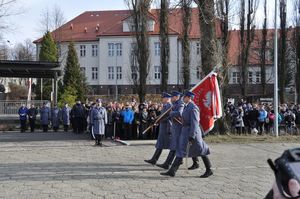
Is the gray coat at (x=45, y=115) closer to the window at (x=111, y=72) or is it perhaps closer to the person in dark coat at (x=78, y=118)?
the person in dark coat at (x=78, y=118)

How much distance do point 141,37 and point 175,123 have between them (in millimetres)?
33047

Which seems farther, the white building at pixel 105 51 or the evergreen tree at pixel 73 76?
the white building at pixel 105 51

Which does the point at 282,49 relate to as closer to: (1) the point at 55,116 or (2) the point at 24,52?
(1) the point at 55,116

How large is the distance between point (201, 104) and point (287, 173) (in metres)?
10.3

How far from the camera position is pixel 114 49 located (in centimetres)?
7231

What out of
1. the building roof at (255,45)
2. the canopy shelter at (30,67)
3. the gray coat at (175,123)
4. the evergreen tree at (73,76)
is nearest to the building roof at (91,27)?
the evergreen tree at (73,76)

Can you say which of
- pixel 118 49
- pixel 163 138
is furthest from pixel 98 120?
pixel 118 49

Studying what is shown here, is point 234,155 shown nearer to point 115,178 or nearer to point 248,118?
point 115,178

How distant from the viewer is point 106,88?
2864 inches

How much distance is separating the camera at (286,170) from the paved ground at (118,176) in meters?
5.00

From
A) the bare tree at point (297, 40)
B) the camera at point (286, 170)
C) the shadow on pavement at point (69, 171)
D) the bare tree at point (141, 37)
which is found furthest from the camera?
the bare tree at point (297, 40)

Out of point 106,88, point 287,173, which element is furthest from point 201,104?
point 106,88

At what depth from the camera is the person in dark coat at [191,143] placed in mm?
10320

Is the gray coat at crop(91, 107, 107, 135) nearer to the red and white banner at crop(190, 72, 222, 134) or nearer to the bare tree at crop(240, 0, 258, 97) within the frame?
the red and white banner at crop(190, 72, 222, 134)
